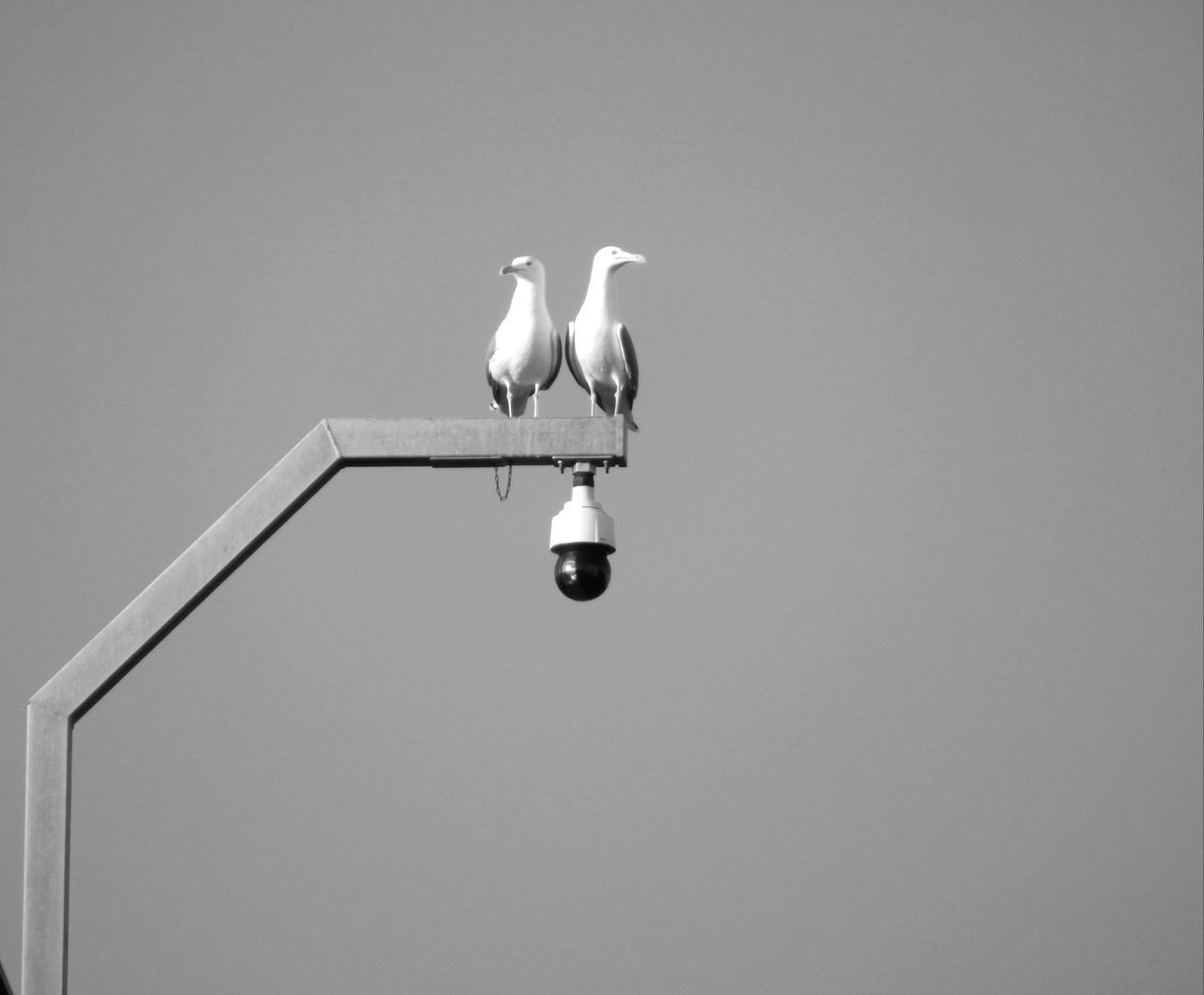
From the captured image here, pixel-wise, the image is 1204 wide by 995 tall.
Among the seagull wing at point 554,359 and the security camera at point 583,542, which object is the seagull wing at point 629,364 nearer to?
the seagull wing at point 554,359

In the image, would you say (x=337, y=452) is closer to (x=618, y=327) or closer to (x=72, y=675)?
(x=72, y=675)

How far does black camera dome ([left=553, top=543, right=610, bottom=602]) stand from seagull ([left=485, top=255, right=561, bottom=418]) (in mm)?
1297

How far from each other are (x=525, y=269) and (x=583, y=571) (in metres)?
1.74

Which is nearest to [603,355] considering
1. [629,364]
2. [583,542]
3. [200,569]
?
[629,364]

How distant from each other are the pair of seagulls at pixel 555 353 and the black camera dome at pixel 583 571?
42.7 inches

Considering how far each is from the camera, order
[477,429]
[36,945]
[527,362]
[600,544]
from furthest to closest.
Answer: [527,362], [600,544], [477,429], [36,945]

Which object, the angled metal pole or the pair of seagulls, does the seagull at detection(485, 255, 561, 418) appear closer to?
the pair of seagulls

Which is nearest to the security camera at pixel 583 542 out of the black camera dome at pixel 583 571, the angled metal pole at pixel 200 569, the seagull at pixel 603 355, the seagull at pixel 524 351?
the black camera dome at pixel 583 571

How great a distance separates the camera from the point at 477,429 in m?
4.93

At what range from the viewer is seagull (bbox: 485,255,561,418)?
6.45 metres

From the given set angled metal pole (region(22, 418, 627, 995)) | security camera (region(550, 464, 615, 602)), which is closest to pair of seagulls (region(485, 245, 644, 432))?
security camera (region(550, 464, 615, 602))

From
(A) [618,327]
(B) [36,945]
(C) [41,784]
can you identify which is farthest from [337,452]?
(A) [618,327]

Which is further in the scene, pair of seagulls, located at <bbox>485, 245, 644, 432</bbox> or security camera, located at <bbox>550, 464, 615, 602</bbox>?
pair of seagulls, located at <bbox>485, 245, 644, 432</bbox>

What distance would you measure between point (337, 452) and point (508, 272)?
1.92m
